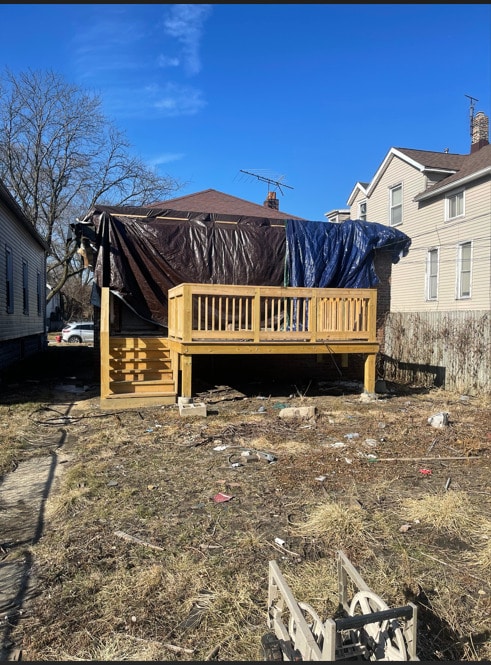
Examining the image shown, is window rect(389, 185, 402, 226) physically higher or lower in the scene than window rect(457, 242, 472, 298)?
higher

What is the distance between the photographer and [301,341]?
8.52 m

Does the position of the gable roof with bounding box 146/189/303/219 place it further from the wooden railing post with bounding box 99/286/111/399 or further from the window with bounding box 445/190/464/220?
the wooden railing post with bounding box 99/286/111/399

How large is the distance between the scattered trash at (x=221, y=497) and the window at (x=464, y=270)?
41.9ft

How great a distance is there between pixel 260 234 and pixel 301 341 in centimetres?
288

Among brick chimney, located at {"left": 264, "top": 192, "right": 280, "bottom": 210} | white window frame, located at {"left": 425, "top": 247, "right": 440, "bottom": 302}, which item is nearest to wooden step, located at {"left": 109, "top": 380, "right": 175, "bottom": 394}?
white window frame, located at {"left": 425, "top": 247, "right": 440, "bottom": 302}

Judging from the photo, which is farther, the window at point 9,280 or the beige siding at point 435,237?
the beige siding at point 435,237

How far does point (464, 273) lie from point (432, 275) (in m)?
1.57

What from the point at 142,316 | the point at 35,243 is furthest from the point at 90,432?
the point at 35,243

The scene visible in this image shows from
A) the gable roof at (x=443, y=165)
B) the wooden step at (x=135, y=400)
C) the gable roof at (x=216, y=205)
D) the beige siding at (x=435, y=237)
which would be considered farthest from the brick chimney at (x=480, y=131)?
the wooden step at (x=135, y=400)

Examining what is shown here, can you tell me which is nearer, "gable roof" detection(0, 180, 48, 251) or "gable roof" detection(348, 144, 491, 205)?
"gable roof" detection(0, 180, 48, 251)

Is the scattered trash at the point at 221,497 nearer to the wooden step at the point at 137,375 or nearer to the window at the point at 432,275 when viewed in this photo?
the wooden step at the point at 137,375

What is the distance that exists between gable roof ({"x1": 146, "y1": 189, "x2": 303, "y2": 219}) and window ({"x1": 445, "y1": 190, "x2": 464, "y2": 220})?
591 centimetres

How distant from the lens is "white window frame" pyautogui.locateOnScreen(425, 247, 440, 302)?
15977 millimetres

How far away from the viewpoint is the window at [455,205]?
14828 millimetres
